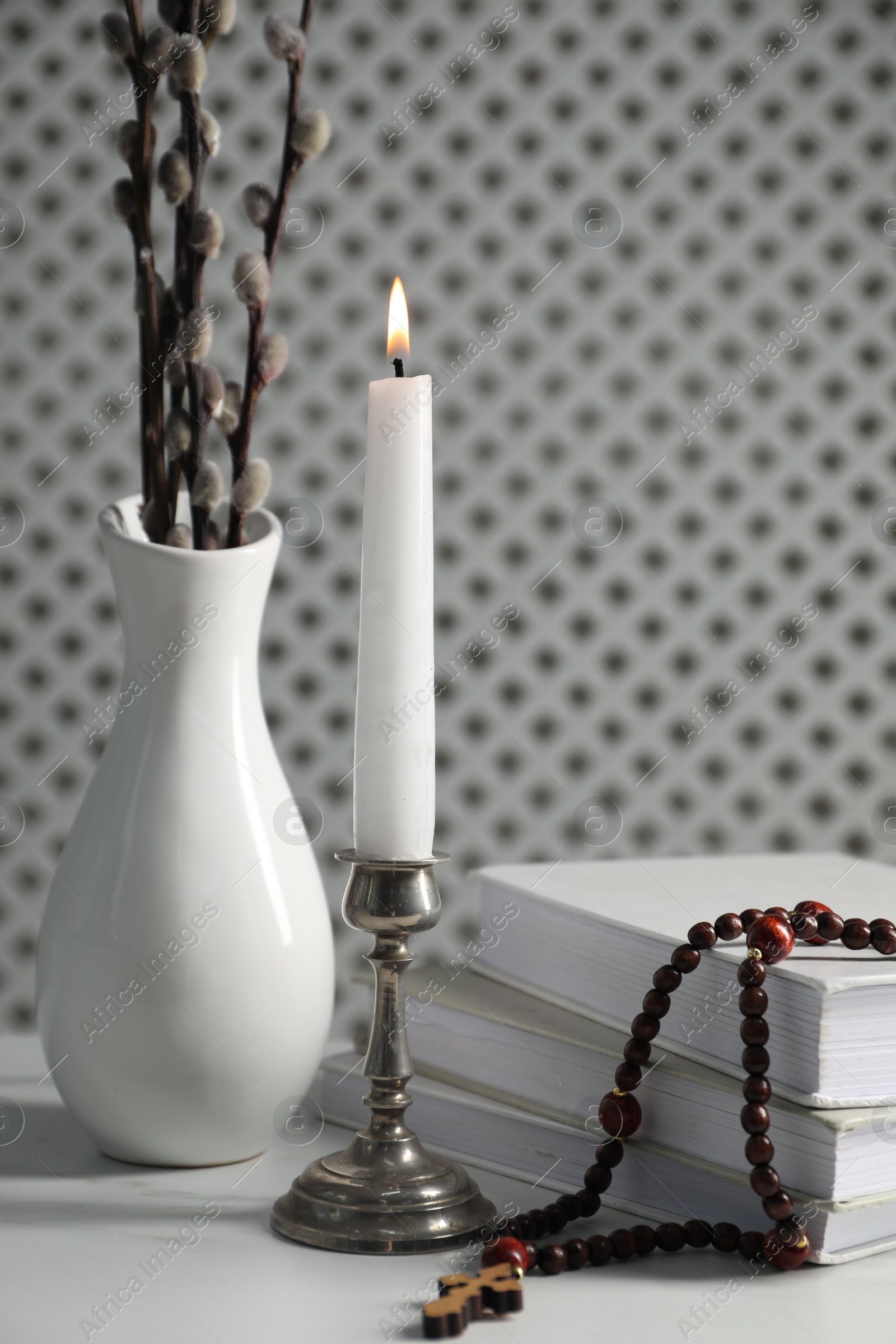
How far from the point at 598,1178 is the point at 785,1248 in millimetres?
70

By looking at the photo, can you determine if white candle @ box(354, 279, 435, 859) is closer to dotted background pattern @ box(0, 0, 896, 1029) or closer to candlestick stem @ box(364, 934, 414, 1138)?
candlestick stem @ box(364, 934, 414, 1138)

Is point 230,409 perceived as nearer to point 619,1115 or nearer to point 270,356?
point 270,356

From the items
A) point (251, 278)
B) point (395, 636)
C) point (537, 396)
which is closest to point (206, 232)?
point (251, 278)

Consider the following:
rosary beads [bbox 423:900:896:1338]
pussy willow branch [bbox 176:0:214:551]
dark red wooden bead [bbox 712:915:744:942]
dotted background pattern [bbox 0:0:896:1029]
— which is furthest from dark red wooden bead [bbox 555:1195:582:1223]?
dotted background pattern [bbox 0:0:896:1029]

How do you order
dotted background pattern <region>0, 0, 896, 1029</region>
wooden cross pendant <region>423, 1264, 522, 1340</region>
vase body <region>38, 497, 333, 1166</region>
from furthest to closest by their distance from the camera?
1. dotted background pattern <region>0, 0, 896, 1029</region>
2. vase body <region>38, 497, 333, 1166</region>
3. wooden cross pendant <region>423, 1264, 522, 1340</region>

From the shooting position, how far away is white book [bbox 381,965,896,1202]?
424mm

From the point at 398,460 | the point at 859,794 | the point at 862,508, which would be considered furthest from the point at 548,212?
the point at 398,460

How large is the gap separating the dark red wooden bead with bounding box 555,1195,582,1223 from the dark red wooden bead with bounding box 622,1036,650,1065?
0.16 ft

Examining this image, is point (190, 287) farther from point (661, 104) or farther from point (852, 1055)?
point (661, 104)

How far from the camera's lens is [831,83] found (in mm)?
1393

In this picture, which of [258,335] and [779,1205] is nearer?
[779,1205]

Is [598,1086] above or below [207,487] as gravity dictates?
below

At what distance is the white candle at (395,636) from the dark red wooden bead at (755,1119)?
0.13 meters

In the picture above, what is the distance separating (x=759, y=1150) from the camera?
42 cm
